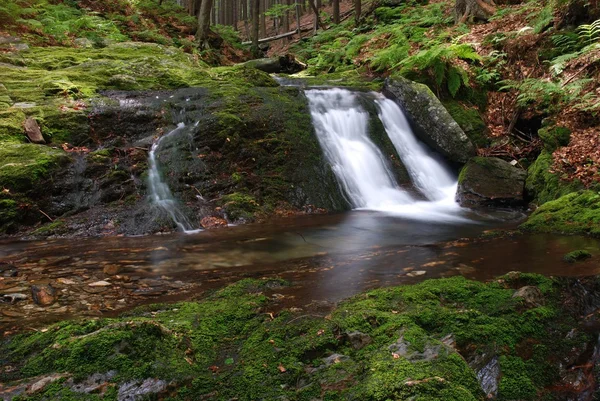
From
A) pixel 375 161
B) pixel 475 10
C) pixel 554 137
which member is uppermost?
pixel 475 10

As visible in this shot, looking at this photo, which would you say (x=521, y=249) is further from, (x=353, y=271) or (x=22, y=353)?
(x=22, y=353)

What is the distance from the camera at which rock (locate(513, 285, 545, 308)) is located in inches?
111

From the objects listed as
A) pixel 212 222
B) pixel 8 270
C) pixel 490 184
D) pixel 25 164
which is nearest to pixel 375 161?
pixel 490 184

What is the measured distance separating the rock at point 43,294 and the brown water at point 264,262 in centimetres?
6

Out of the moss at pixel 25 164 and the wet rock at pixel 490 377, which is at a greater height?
the moss at pixel 25 164

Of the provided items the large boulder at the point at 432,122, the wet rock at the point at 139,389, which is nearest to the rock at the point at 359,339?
the wet rock at the point at 139,389

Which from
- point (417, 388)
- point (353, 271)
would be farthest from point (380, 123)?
point (417, 388)

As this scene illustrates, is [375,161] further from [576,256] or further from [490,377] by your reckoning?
[490,377]

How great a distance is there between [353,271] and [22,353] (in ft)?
9.37

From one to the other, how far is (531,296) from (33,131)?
7906 mm

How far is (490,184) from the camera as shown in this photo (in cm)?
852

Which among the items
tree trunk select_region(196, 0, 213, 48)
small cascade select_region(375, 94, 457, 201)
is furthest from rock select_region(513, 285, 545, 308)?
tree trunk select_region(196, 0, 213, 48)

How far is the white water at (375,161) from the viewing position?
8.51 m

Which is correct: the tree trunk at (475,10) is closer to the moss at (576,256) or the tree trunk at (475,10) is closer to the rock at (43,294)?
the moss at (576,256)
